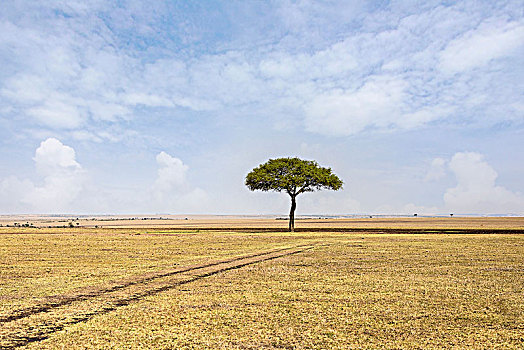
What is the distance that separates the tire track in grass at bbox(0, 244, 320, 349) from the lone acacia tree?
130 ft

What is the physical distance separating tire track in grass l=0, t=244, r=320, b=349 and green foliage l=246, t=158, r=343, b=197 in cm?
3961

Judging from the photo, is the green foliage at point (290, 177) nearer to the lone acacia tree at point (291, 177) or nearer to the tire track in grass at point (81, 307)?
the lone acacia tree at point (291, 177)

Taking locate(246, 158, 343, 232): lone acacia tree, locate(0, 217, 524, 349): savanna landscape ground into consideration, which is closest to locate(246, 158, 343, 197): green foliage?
locate(246, 158, 343, 232): lone acacia tree

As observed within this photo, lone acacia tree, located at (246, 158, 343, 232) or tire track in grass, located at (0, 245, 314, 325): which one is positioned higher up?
lone acacia tree, located at (246, 158, 343, 232)

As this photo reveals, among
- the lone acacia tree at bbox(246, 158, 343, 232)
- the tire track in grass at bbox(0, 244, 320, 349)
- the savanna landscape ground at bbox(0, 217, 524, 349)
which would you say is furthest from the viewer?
the lone acacia tree at bbox(246, 158, 343, 232)

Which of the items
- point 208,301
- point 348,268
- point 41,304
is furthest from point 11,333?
point 348,268

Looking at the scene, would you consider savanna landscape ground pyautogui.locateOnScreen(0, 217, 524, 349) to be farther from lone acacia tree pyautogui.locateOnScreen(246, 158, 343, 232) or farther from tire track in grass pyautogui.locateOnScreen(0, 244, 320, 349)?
lone acacia tree pyautogui.locateOnScreen(246, 158, 343, 232)

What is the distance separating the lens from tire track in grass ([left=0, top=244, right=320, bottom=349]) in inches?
317

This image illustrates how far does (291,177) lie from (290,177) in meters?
0.14

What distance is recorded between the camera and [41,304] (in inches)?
422

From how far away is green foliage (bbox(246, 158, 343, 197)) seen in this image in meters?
55.7

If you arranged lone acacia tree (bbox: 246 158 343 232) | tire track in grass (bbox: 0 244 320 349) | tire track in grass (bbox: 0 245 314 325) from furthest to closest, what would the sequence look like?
1. lone acacia tree (bbox: 246 158 343 232)
2. tire track in grass (bbox: 0 245 314 325)
3. tire track in grass (bbox: 0 244 320 349)

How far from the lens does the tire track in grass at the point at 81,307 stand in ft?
26.4

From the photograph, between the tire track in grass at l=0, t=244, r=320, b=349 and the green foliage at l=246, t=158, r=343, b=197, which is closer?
the tire track in grass at l=0, t=244, r=320, b=349
